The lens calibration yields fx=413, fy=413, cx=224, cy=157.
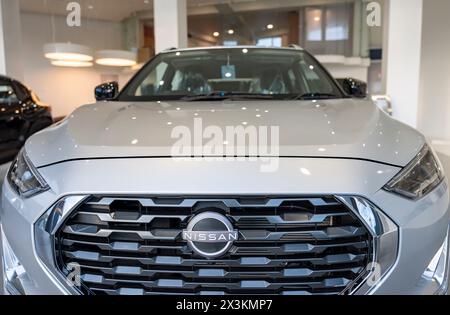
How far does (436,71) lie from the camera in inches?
345

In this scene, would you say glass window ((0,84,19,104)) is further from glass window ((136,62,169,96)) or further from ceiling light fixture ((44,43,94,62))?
ceiling light fixture ((44,43,94,62))

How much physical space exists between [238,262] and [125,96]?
1.44 meters

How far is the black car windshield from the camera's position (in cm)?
244

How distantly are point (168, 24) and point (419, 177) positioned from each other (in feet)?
19.6

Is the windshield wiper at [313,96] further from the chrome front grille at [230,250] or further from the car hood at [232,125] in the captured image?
the chrome front grille at [230,250]

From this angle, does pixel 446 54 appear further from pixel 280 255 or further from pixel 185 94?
pixel 280 255

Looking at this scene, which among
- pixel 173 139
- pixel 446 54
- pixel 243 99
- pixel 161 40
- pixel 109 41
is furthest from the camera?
pixel 109 41

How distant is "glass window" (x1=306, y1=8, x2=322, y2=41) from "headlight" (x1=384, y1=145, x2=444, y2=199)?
1433 cm

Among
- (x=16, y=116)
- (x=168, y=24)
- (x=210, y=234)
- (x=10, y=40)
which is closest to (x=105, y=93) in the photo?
(x=210, y=234)

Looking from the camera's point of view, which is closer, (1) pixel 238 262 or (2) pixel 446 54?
(1) pixel 238 262

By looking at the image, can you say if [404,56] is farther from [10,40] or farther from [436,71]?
[10,40]

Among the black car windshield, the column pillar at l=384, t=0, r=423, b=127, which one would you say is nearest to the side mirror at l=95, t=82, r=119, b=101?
the black car windshield

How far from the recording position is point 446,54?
8570mm

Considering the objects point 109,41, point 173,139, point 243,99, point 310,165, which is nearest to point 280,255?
point 310,165
